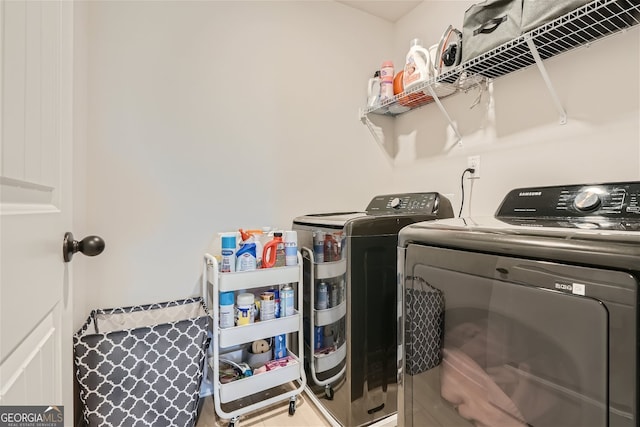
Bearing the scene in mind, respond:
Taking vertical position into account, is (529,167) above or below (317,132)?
below

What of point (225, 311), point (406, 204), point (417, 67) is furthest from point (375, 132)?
point (225, 311)

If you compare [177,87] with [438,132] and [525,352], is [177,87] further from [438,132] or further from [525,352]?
[525,352]

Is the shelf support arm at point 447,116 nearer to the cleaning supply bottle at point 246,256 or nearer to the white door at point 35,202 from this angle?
the cleaning supply bottle at point 246,256

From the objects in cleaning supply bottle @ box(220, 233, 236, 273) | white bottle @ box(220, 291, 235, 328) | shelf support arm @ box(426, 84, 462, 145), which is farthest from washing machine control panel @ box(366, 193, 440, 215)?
white bottle @ box(220, 291, 235, 328)

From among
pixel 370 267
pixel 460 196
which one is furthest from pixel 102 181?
pixel 460 196

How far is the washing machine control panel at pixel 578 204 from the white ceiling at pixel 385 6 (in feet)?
5.17

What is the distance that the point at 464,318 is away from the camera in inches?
33.6

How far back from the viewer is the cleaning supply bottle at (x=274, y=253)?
1485mm

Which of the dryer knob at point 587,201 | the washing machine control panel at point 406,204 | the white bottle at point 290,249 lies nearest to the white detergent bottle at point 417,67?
the washing machine control panel at point 406,204

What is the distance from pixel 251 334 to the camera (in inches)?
55.5

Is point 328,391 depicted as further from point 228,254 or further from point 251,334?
point 228,254

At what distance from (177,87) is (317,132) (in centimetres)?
86

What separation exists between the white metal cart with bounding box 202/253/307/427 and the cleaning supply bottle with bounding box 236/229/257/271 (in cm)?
3

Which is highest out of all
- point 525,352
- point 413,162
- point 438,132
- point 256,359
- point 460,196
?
point 438,132
